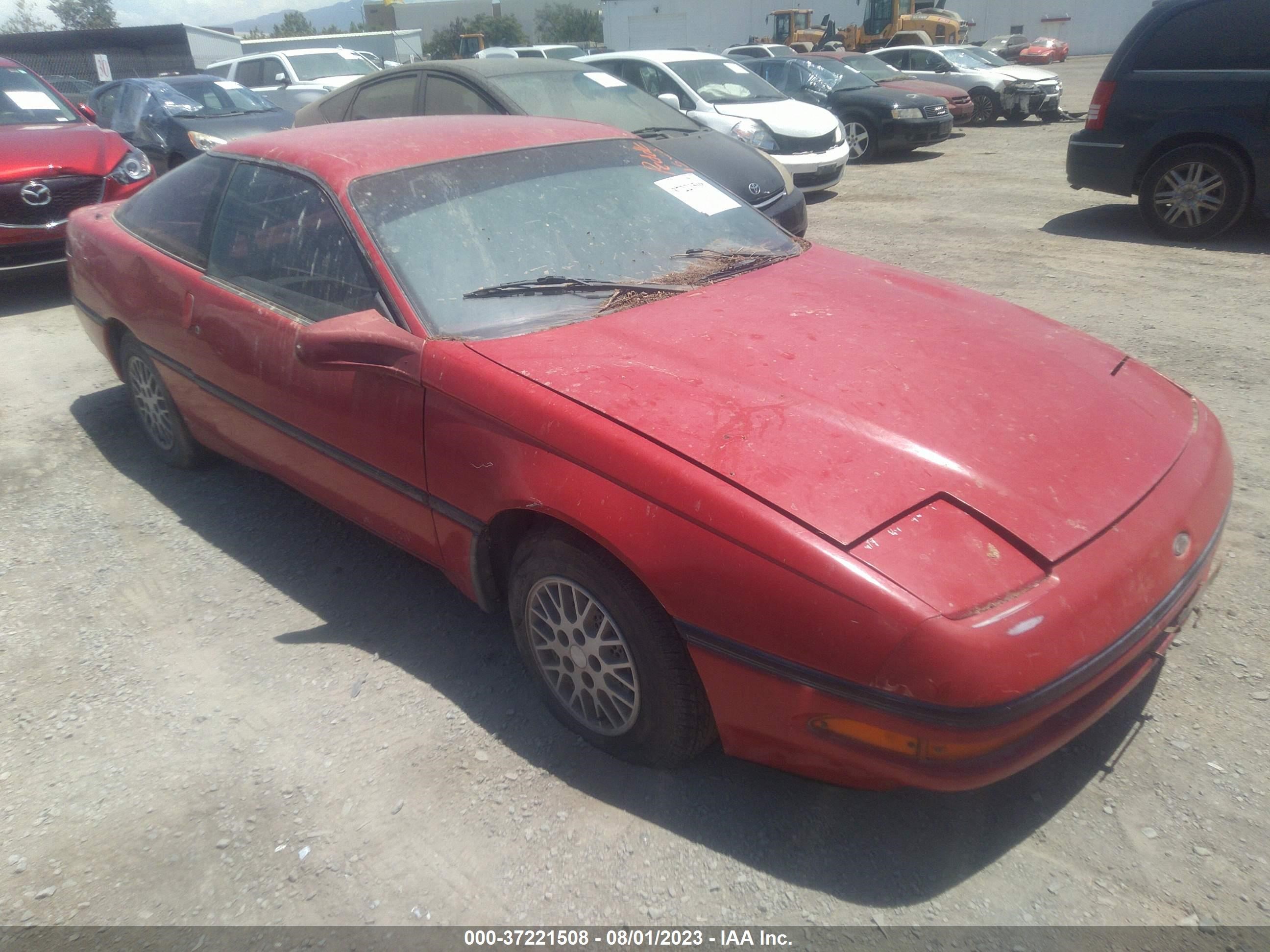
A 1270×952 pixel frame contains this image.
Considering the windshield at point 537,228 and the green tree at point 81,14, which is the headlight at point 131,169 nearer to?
the windshield at point 537,228

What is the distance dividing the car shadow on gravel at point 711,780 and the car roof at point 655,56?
8.37 metres

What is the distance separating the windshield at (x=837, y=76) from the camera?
13.6 metres

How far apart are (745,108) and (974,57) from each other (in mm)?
11518

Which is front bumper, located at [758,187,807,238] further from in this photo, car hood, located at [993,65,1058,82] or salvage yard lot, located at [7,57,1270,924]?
car hood, located at [993,65,1058,82]

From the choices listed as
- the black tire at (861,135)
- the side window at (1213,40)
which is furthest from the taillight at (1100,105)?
the black tire at (861,135)

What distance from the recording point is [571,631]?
2.45 meters

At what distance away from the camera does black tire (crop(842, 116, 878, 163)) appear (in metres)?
13.1

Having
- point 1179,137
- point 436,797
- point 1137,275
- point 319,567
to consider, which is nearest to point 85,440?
point 319,567

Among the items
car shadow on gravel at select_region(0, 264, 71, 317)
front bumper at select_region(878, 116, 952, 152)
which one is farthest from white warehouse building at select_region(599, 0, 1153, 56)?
car shadow on gravel at select_region(0, 264, 71, 317)

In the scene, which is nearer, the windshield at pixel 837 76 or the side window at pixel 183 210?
the side window at pixel 183 210

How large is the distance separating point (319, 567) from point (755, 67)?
41.0ft

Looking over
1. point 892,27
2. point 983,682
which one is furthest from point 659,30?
point 983,682

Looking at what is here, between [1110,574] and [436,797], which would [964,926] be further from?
[436,797]

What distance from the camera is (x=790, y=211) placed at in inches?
268
